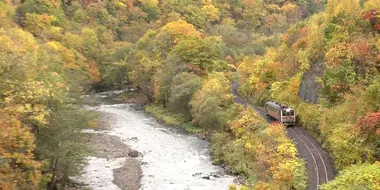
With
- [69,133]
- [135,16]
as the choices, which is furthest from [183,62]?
[135,16]

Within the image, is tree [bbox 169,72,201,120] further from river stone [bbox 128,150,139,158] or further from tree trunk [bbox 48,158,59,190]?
tree trunk [bbox 48,158,59,190]

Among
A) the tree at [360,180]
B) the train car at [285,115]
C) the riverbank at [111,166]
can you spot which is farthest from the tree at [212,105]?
the tree at [360,180]

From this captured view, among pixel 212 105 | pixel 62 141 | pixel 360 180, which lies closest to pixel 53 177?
pixel 62 141

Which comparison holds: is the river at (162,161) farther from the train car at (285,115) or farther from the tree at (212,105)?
the train car at (285,115)

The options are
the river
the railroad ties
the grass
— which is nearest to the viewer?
the railroad ties

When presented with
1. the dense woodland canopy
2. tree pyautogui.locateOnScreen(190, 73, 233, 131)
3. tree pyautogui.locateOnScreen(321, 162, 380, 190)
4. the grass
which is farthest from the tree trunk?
the grass

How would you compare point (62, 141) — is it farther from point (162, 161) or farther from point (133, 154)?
point (133, 154)
